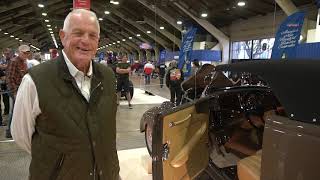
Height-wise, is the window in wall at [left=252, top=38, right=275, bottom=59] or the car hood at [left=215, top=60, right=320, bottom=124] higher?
the window in wall at [left=252, top=38, right=275, bottom=59]

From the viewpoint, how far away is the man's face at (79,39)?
5.63ft

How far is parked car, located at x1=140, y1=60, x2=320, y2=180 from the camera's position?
1.56 meters

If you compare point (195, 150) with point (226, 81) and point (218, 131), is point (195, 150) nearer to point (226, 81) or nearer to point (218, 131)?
point (218, 131)

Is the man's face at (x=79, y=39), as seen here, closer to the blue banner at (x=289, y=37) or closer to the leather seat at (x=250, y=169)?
the leather seat at (x=250, y=169)

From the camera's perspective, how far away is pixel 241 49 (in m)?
19.0

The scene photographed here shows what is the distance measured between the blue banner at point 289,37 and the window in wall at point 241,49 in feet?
37.5

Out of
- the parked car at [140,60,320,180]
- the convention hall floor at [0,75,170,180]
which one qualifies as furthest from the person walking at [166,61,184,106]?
the parked car at [140,60,320,180]

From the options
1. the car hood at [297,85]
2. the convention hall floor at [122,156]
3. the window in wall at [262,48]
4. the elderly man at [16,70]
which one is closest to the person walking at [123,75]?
the convention hall floor at [122,156]

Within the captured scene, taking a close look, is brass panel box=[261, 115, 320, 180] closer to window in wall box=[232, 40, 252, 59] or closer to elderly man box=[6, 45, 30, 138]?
elderly man box=[6, 45, 30, 138]

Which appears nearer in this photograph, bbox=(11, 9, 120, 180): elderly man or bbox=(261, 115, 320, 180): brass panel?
bbox=(261, 115, 320, 180): brass panel

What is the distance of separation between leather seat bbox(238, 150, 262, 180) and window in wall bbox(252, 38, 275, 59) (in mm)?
14711

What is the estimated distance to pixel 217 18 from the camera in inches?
755

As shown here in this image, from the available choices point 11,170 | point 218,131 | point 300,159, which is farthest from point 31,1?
point 300,159

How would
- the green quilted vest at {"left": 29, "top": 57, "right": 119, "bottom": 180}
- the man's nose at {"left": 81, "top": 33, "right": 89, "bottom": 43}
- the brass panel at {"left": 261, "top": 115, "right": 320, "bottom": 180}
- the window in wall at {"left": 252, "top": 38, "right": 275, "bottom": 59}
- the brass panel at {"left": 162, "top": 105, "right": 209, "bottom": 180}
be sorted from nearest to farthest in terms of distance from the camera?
the brass panel at {"left": 261, "top": 115, "right": 320, "bottom": 180}
the green quilted vest at {"left": 29, "top": 57, "right": 119, "bottom": 180}
the man's nose at {"left": 81, "top": 33, "right": 89, "bottom": 43}
the brass panel at {"left": 162, "top": 105, "right": 209, "bottom": 180}
the window in wall at {"left": 252, "top": 38, "right": 275, "bottom": 59}
